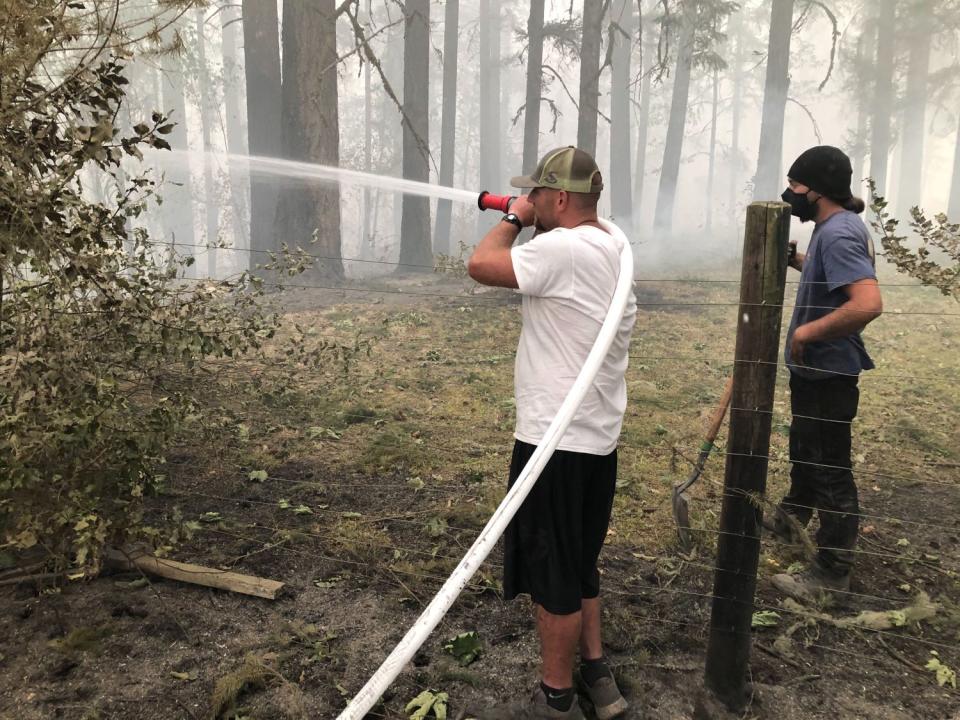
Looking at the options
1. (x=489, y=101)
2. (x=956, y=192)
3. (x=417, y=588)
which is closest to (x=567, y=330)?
(x=417, y=588)

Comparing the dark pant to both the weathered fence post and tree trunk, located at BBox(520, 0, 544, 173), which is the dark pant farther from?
tree trunk, located at BBox(520, 0, 544, 173)

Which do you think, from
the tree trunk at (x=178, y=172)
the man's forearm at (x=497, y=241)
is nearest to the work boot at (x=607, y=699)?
the man's forearm at (x=497, y=241)

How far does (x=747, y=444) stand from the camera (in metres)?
2.85

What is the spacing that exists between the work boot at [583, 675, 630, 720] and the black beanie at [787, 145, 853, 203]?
2.62m

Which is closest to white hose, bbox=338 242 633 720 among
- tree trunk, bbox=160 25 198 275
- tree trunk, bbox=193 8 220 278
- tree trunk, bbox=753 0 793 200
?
tree trunk, bbox=753 0 793 200

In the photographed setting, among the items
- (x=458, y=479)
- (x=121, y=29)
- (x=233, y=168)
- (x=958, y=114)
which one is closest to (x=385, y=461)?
(x=458, y=479)

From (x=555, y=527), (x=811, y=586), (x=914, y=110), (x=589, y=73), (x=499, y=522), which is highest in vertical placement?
(x=914, y=110)

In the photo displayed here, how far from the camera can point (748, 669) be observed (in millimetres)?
3004

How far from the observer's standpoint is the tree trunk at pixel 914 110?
1109 inches

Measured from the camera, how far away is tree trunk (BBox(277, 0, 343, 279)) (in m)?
13.2

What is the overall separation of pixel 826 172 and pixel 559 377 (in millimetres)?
2055

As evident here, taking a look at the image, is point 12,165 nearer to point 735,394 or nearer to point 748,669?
point 735,394

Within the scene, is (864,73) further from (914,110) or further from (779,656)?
(779,656)

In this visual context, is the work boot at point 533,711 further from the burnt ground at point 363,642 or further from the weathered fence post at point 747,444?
the weathered fence post at point 747,444
